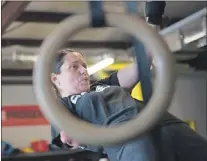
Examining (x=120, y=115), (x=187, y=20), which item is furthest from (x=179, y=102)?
(x=120, y=115)

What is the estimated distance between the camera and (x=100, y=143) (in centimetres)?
62

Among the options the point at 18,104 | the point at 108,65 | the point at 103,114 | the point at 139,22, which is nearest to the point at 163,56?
the point at 139,22

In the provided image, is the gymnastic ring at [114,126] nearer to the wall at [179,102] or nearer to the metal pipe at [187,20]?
the metal pipe at [187,20]

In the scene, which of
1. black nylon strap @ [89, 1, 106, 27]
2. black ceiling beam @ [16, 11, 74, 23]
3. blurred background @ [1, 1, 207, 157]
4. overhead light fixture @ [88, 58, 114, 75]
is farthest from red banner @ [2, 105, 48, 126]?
black nylon strap @ [89, 1, 106, 27]

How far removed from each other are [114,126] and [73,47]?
4056mm

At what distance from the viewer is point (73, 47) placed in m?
4.65

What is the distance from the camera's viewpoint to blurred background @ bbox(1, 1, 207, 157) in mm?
4000

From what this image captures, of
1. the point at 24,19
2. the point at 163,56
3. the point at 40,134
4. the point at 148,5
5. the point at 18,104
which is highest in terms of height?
the point at 24,19

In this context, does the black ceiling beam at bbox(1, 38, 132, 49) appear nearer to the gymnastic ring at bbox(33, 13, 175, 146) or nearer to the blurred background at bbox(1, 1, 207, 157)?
the blurred background at bbox(1, 1, 207, 157)

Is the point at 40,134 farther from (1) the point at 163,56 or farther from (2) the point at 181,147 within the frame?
(1) the point at 163,56

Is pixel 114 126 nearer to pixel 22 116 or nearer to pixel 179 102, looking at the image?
pixel 22 116

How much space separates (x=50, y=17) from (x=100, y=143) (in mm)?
3659

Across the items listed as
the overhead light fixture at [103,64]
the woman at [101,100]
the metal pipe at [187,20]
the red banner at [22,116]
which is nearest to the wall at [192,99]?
the overhead light fixture at [103,64]

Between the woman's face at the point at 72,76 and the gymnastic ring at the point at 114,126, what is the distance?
0.61 metres
